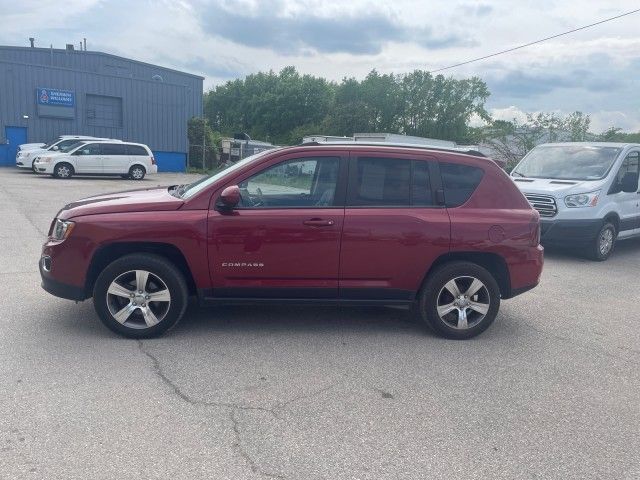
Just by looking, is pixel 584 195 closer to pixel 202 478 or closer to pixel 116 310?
pixel 116 310

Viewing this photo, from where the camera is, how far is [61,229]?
5.15 metres

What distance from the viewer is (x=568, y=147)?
1136 cm

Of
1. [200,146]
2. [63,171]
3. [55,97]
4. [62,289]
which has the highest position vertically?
[55,97]

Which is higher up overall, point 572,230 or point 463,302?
point 572,230

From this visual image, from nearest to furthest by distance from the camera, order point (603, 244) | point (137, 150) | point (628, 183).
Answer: point (603, 244) < point (628, 183) < point (137, 150)

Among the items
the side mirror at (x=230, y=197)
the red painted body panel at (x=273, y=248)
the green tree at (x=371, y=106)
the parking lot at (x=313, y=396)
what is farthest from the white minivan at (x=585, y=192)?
the green tree at (x=371, y=106)

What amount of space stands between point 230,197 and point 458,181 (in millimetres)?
2168

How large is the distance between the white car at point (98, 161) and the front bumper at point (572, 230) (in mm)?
19998

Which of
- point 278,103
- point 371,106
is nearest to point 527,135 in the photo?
point 371,106

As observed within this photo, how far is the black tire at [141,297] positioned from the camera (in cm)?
506

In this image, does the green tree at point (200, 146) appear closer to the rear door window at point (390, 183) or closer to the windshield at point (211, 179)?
the windshield at point (211, 179)

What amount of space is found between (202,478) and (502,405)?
2.20 metres

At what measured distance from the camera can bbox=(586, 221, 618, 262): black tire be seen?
1009 centimetres

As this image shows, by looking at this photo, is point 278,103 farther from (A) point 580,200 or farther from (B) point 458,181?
(B) point 458,181
